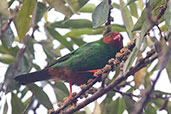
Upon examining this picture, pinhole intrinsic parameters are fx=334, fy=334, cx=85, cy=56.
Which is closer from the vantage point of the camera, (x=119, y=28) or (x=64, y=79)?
(x=64, y=79)

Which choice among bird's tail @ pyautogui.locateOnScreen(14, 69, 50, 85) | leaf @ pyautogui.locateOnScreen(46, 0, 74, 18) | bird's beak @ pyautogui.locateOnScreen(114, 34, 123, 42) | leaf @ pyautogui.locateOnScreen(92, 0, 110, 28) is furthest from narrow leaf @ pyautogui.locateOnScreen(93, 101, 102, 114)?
bird's beak @ pyautogui.locateOnScreen(114, 34, 123, 42)

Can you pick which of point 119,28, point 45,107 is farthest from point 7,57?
point 119,28

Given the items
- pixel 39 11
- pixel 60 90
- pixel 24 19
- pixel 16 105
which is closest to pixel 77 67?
pixel 60 90

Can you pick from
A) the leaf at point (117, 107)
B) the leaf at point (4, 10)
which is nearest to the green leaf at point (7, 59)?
the leaf at point (117, 107)

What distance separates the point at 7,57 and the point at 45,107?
87cm

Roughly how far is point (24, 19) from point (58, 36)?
1.10 m

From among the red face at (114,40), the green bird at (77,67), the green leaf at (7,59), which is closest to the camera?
the green bird at (77,67)

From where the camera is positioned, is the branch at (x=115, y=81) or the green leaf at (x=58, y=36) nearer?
the branch at (x=115, y=81)

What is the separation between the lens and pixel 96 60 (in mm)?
3469

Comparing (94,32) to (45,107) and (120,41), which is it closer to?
(120,41)

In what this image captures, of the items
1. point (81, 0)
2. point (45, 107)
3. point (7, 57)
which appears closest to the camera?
point (81, 0)

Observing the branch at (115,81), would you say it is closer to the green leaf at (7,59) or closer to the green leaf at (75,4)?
the green leaf at (75,4)

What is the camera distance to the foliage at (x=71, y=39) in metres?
2.06

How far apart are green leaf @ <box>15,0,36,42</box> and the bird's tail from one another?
81 cm
